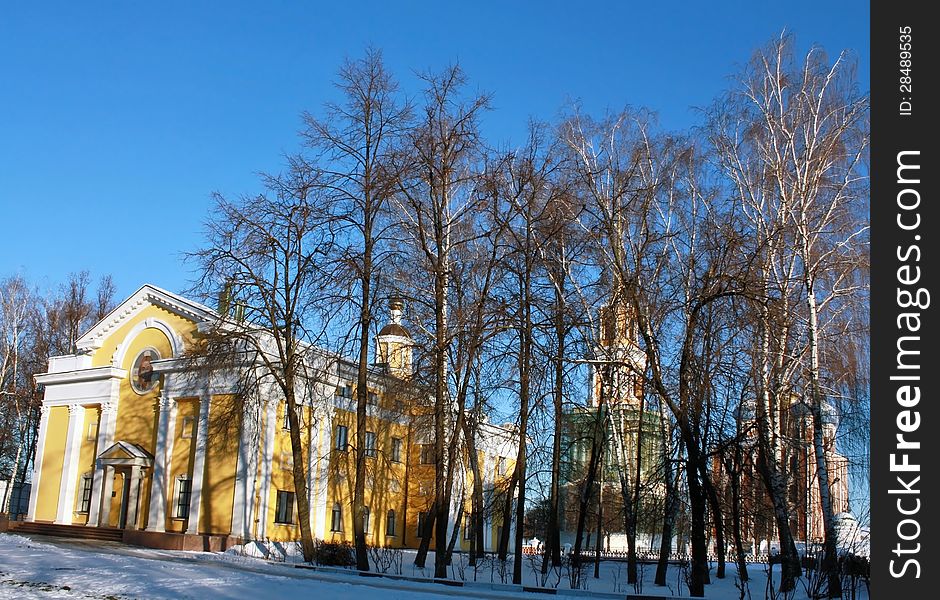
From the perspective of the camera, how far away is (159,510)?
1297 inches

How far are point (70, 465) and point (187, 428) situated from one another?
23.7 ft

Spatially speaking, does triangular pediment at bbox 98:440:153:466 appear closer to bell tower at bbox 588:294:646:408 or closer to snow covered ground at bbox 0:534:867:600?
snow covered ground at bbox 0:534:867:600

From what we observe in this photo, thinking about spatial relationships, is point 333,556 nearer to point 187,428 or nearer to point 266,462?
point 266,462

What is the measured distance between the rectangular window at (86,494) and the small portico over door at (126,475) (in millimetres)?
1958

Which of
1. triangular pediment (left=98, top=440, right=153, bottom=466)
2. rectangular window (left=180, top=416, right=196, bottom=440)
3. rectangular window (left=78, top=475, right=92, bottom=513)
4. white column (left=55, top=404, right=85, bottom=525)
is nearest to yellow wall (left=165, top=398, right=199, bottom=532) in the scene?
rectangular window (left=180, top=416, right=196, bottom=440)

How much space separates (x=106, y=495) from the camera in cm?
3484

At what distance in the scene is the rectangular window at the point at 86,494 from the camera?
36406mm

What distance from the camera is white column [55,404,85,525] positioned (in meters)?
36.4

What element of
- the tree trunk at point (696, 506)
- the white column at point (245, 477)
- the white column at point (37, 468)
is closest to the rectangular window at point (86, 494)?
the white column at point (37, 468)

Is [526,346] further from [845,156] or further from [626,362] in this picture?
[845,156]

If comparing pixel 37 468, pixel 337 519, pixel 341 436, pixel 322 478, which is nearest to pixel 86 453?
pixel 37 468

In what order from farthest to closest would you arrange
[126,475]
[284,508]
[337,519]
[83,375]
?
[83,375] < [337,519] < [126,475] < [284,508]
